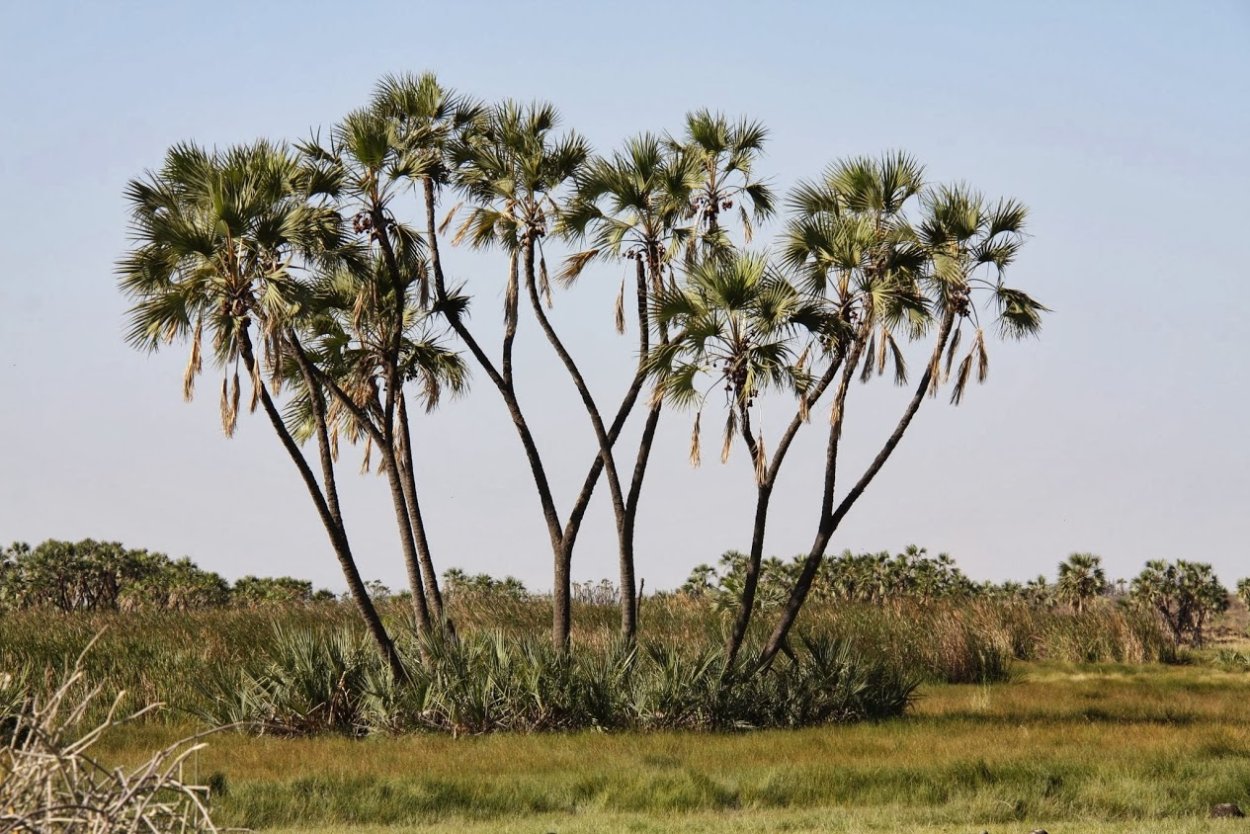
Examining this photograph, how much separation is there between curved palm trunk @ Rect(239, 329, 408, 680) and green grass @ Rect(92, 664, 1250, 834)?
205 cm

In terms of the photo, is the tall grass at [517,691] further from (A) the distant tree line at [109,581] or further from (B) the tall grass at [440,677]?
(A) the distant tree line at [109,581]

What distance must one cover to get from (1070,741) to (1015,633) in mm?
16687

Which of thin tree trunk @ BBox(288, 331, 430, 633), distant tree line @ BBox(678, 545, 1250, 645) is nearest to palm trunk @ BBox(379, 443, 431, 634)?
thin tree trunk @ BBox(288, 331, 430, 633)

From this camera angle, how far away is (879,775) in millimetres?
19031

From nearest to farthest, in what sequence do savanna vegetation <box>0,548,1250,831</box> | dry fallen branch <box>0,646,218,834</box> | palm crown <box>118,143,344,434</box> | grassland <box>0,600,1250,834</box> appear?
dry fallen branch <box>0,646,218,834</box> < grassland <box>0,600,1250,834</box> < savanna vegetation <box>0,548,1250,831</box> < palm crown <box>118,143,344,434</box>

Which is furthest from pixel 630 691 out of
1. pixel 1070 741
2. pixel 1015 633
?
pixel 1015 633

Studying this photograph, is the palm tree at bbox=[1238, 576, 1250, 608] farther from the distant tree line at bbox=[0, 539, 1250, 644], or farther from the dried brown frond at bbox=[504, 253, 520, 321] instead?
the dried brown frond at bbox=[504, 253, 520, 321]

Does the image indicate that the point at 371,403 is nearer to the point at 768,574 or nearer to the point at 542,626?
the point at 542,626

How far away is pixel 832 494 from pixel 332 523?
363 inches

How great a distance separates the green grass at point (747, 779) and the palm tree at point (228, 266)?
5.38 metres

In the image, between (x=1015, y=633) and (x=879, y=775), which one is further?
(x=1015, y=633)

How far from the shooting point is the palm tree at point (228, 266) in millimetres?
24688

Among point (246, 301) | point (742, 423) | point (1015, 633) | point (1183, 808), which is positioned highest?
point (246, 301)

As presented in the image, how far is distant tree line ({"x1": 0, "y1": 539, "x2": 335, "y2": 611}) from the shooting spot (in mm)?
66375
